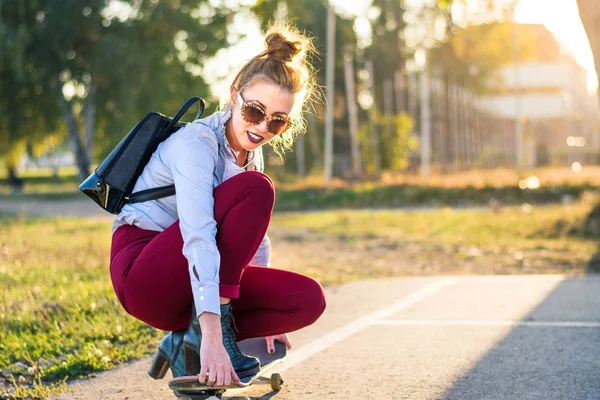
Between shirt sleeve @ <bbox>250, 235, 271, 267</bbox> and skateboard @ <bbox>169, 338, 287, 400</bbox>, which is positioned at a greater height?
shirt sleeve @ <bbox>250, 235, 271, 267</bbox>

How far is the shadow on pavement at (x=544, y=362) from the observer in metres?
3.99

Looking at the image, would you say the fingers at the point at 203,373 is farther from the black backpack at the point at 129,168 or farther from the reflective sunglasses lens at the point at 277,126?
the reflective sunglasses lens at the point at 277,126

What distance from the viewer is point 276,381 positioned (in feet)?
13.5

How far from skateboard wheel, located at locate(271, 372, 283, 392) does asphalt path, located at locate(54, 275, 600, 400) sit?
1.5 inches

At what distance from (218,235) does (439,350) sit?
6.61 ft

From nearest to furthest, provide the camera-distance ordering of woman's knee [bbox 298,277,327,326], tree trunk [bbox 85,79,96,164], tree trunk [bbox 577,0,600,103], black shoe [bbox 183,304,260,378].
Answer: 1. black shoe [bbox 183,304,260,378]
2. woman's knee [bbox 298,277,327,326]
3. tree trunk [bbox 577,0,600,103]
4. tree trunk [bbox 85,79,96,164]

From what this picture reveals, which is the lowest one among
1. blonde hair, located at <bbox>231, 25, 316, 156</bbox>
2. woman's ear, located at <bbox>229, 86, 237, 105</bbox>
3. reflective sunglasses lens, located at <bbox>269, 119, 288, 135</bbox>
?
reflective sunglasses lens, located at <bbox>269, 119, 288, 135</bbox>

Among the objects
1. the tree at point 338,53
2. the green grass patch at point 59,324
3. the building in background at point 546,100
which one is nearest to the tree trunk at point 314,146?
the tree at point 338,53

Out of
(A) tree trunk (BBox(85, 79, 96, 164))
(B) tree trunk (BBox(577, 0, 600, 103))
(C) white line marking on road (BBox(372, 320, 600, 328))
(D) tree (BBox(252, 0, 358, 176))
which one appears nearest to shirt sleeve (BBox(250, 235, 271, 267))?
(C) white line marking on road (BBox(372, 320, 600, 328))

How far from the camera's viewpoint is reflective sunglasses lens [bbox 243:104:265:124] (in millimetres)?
3605

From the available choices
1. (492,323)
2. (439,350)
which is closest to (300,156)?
(492,323)

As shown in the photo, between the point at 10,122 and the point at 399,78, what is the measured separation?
723 inches

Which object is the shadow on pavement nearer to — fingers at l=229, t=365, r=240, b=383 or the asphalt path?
the asphalt path

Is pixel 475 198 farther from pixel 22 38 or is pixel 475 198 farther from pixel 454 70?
pixel 454 70
